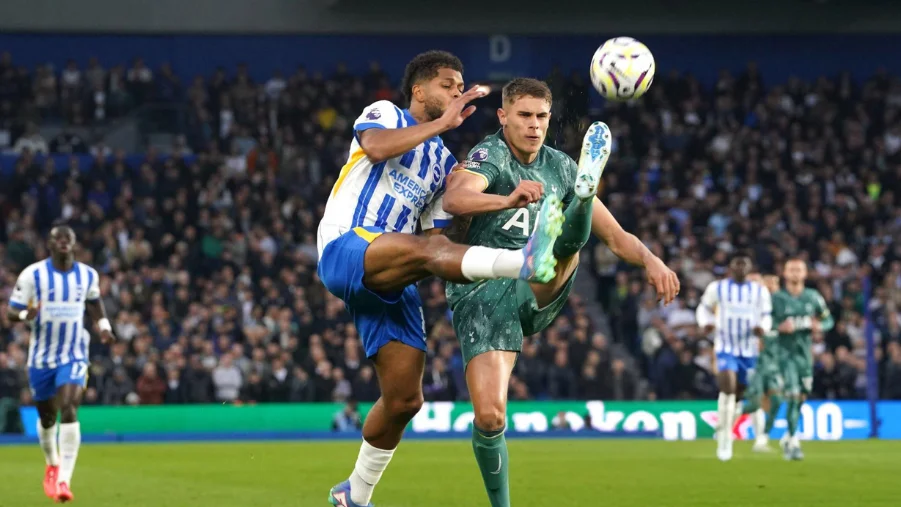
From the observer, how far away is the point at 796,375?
1738 centimetres

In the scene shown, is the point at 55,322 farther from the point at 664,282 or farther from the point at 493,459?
the point at 664,282

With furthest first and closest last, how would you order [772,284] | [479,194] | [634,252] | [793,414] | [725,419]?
[772,284] → [793,414] → [725,419] → [634,252] → [479,194]

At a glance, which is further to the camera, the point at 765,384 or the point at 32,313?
the point at 765,384

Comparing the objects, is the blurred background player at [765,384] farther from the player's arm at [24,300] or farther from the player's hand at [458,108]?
the player's hand at [458,108]

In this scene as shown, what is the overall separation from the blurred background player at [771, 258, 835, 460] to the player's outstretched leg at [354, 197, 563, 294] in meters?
11.0

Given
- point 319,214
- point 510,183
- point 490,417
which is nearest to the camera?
point 490,417

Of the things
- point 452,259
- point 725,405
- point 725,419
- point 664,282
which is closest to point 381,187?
point 452,259

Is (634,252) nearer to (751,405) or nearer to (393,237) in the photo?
(393,237)

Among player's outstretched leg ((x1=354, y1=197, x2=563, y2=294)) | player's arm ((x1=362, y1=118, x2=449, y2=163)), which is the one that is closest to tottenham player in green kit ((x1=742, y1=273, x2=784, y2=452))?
player's arm ((x1=362, y1=118, x2=449, y2=163))

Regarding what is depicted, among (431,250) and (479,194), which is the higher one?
(479,194)

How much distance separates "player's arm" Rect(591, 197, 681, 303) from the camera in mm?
7129

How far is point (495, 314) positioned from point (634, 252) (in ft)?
2.88

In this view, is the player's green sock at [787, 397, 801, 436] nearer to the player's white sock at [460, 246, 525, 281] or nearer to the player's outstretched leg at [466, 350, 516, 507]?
the player's outstretched leg at [466, 350, 516, 507]

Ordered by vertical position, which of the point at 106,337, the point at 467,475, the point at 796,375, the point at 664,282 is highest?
the point at 664,282
